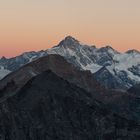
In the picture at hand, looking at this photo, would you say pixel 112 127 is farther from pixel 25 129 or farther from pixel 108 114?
pixel 25 129

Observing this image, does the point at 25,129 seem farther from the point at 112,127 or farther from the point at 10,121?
the point at 112,127

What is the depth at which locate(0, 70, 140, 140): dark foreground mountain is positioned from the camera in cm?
17712

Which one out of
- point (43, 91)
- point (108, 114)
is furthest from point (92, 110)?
point (43, 91)

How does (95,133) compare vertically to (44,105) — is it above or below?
below

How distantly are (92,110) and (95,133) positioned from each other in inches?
375

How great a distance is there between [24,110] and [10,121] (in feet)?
31.0

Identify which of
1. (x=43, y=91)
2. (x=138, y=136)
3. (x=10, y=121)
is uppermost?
(x=43, y=91)

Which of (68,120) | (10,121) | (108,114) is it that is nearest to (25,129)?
(10,121)

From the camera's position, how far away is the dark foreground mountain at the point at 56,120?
177125 mm

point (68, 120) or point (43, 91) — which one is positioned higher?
point (43, 91)

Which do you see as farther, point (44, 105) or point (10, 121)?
point (44, 105)

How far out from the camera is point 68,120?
7446 inches

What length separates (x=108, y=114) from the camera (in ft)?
627

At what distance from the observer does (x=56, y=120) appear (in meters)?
188
